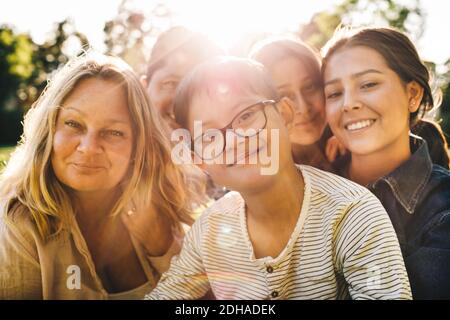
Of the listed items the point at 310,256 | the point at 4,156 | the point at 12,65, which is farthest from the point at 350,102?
the point at 12,65

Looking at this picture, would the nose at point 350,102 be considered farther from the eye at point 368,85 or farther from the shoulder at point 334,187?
the shoulder at point 334,187

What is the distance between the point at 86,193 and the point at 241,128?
37.6 inches

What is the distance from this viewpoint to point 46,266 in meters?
1.78

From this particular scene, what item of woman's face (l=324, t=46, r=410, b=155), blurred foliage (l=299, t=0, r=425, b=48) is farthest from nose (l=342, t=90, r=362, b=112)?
blurred foliage (l=299, t=0, r=425, b=48)

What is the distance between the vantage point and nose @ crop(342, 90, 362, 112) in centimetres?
181

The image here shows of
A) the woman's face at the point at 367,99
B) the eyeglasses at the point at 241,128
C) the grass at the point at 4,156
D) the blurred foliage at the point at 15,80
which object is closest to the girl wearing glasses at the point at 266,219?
the eyeglasses at the point at 241,128

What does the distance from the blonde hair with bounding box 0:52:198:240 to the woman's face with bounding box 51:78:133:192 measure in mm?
40

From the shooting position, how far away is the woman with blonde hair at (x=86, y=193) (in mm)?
1785

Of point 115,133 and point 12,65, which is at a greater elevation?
point 12,65

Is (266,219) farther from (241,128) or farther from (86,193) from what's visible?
(86,193)

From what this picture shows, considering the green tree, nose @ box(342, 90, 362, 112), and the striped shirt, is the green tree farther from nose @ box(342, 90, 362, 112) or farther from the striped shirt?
nose @ box(342, 90, 362, 112)

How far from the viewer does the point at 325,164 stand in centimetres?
215

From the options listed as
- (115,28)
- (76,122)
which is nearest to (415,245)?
(76,122)
